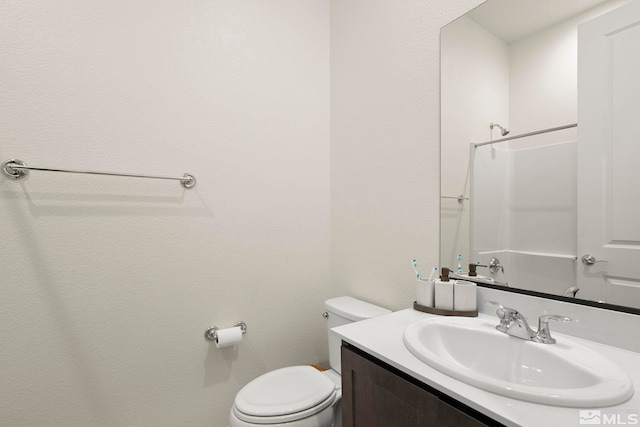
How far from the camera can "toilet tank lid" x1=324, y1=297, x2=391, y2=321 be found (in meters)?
1.40

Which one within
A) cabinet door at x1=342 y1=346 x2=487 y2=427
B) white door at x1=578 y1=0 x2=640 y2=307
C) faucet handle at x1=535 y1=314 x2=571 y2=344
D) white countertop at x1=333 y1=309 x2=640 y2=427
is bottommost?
cabinet door at x1=342 y1=346 x2=487 y2=427

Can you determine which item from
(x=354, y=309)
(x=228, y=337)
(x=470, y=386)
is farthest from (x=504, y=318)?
(x=228, y=337)

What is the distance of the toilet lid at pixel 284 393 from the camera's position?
1.13 meters

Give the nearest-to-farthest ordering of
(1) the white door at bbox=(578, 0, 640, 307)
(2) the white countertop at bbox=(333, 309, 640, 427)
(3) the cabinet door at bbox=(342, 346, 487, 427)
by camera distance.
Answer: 1. (2) the white countertop at bbox=(333, 309, 640, 427)
2. (3) the cabinet door at bbox=(342, 346, 487, 427)
3. (1) the white door at bbox=(578, 0, 640, 307)

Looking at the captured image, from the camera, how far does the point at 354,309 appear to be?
1.47 m

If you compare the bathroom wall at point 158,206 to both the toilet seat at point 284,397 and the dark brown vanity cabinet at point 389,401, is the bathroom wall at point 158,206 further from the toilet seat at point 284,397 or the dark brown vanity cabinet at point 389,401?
the dark brown vanity cabinet at point 389,401

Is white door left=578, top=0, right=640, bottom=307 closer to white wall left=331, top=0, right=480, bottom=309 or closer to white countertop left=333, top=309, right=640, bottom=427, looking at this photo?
white countertop left=333, top=309, right=640, bottom=427

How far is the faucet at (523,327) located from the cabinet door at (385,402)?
36 cm

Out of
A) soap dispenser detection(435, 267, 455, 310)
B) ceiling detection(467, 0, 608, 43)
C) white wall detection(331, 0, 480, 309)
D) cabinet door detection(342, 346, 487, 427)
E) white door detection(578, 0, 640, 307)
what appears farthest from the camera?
white wall detection(331, 0, 480, 309)

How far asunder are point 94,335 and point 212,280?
494mm

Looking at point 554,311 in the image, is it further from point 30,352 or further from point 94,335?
point 30,352

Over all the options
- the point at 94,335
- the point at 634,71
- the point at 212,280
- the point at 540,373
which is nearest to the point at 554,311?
the point at 540,373

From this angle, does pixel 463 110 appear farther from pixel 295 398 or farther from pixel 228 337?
pixel 228 337

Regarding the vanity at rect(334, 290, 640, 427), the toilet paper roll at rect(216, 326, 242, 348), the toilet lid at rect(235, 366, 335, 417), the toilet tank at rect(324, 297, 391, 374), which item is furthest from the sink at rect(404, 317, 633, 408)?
the toilet paper roll at rect(216, 326, 242, 348)
